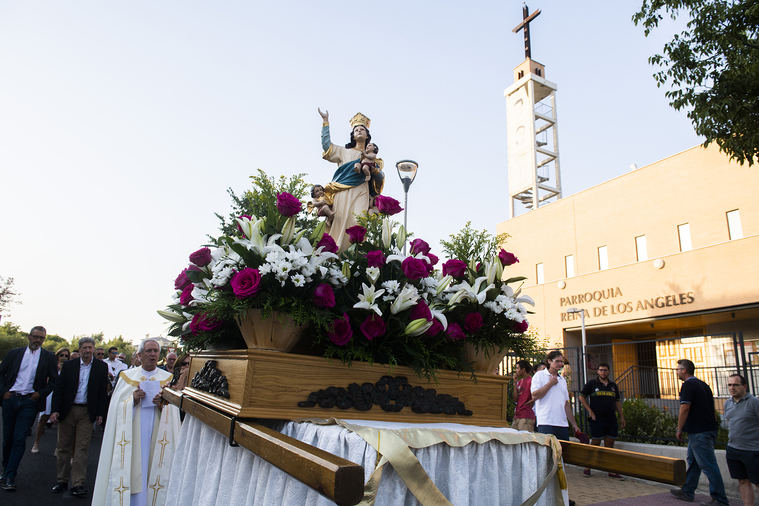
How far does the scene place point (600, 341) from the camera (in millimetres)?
25609

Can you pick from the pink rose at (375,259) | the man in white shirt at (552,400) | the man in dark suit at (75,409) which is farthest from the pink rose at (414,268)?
the man in dark suit at (75,409)

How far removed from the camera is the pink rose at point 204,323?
100 inches

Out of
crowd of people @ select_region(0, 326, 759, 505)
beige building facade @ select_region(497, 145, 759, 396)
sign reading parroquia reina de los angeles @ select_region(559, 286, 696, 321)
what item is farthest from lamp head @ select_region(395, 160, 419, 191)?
sign reading parroquia reina de los angeles @ select_region(559, 286, 696, 321)

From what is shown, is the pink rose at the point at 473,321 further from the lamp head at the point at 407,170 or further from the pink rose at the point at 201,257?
the lamp head at the point at 407,170

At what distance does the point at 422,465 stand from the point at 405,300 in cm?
73

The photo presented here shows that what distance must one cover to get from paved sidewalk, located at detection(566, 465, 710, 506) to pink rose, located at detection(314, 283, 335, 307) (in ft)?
19.4

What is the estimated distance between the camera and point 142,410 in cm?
503

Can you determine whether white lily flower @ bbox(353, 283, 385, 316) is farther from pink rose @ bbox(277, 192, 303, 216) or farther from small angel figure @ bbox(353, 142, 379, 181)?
small angel figure @ bbox(353, 142, 379, 181)

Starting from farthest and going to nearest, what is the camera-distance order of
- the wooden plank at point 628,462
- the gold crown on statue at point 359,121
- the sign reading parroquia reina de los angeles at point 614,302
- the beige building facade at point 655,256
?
the sign reading parroquia reina de los angeles at point 614,302 < the beige building facade at point 655,256 < the gold crown on statue at point 359,121 < the wooden plank at point 628,462

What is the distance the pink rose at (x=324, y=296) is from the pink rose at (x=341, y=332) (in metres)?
0.09

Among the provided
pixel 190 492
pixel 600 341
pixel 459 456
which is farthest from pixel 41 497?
pixel 600 341

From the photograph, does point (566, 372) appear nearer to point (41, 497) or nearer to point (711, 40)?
point (711, 40)

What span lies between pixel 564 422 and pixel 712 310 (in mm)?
16221

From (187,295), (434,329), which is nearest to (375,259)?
(434,329)
